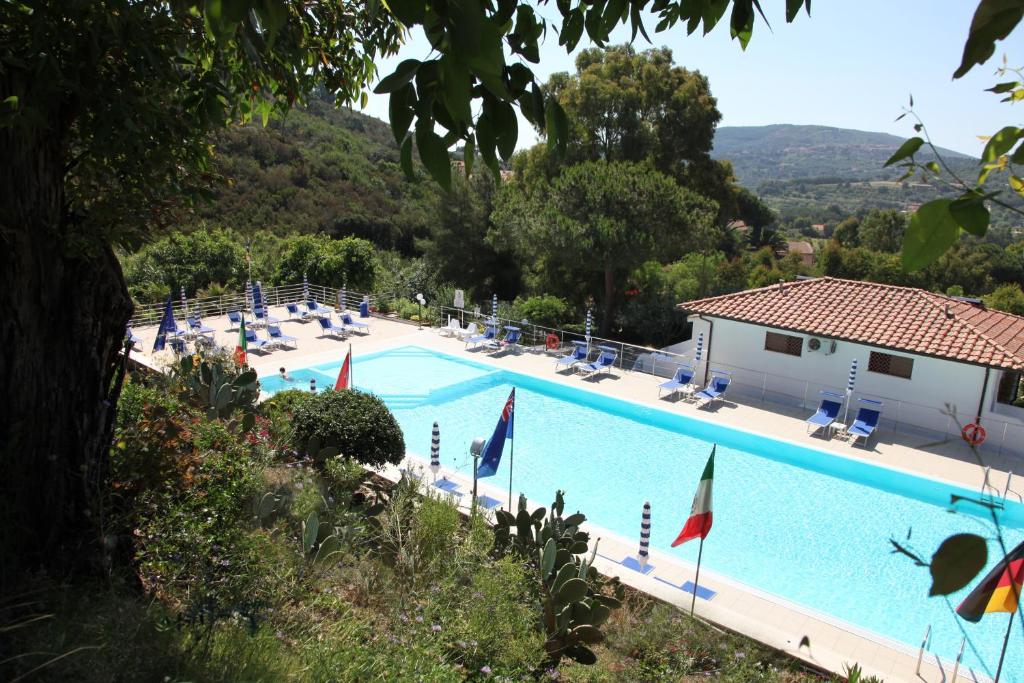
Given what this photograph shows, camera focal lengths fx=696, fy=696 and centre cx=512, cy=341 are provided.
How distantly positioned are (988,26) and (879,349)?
14.6m

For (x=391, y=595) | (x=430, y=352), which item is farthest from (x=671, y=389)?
(x=391, y=595)

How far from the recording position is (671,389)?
49.6ft

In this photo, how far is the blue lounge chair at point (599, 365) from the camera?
16.4 metres

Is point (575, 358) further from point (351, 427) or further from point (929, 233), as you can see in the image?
point (929, 233)

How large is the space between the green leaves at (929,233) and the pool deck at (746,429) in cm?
482

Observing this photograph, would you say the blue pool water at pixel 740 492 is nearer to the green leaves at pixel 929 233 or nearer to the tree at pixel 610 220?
the tree at pixel 610 220

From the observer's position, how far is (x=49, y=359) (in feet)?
13.1

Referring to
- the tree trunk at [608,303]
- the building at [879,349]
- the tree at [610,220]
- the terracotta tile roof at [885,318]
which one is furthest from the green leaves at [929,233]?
the tree trunk at [608,303]

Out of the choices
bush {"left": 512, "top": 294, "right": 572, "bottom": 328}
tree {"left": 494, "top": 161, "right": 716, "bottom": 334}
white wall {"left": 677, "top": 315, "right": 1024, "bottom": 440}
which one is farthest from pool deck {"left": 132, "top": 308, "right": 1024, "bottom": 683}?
tree {"left": 494, "top": 161, "right": 716, "bottom": 334}

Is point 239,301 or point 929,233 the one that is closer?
point 929,233

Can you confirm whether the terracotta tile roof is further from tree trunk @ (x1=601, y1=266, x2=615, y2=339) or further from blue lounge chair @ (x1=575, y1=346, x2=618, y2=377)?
tree trunk @ (x1=601, y1=266, x2=615, y2=339)

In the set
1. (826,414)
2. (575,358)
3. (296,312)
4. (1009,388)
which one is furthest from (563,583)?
(296,312)

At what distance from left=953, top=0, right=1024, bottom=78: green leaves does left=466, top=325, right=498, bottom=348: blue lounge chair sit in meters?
17.3

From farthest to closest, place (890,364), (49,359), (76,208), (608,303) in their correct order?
(608,303) < (890,364) < (76,208) < (49,359)
